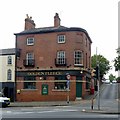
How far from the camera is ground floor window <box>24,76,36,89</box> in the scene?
4719cm

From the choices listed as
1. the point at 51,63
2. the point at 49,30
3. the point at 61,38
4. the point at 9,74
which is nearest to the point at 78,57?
the point at 61,38

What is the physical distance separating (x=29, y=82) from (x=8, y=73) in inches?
148

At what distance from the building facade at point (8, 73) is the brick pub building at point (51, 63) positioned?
821mm

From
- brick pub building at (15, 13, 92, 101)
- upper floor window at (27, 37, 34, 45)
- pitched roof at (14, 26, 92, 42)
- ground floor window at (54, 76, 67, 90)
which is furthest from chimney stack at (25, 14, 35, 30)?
ground floor window at (54, 76, 67, 90)

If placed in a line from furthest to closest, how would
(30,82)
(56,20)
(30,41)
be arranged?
(56,20) < (30,41) < (30,82)

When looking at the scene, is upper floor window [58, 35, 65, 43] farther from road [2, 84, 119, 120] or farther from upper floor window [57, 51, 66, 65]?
road [2, 84, 119, 120]

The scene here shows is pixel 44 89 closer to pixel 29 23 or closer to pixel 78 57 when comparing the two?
pixel 78 57

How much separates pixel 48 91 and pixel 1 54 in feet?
31.5

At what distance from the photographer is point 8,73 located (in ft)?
161

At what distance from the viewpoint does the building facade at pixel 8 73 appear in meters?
48.4

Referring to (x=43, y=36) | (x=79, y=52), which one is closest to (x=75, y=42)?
(x=79, y=52)

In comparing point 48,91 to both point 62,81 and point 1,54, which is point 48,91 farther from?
point 1,54

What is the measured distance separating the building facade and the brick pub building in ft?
2.69

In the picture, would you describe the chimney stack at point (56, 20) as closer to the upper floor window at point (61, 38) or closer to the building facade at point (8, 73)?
the upper floor window at point (61, 38)
